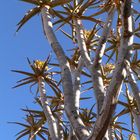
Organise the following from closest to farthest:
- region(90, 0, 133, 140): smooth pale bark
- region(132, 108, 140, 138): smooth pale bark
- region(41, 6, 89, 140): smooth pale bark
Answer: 1. region(90, 0, 133, 140): smooth pale bark
2. region(41, 6, 89, 140): smooth pale bark
3. region(132, 108, 140, 138): smooth pale bark

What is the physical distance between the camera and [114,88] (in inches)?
205

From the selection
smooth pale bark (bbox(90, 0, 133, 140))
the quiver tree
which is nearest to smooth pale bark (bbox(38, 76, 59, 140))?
the quiver tree

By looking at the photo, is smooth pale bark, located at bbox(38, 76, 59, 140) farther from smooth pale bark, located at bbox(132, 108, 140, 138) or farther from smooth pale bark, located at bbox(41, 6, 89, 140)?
smooth pale bark, located at bbox(132, 108, 140, 138)

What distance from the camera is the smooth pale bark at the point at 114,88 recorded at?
5191 mm

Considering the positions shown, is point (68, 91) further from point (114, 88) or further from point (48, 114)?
point (48, 114)

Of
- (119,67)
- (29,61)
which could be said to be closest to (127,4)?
(119,67)

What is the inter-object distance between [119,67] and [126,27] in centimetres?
69

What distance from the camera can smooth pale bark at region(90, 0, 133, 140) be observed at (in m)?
5.19

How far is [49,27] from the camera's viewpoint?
969 centimetres

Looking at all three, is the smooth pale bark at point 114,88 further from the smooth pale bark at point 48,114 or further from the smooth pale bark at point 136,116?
the smooth pale bark at point 136,116

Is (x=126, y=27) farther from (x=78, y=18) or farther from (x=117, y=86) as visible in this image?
(x=78, y=18)

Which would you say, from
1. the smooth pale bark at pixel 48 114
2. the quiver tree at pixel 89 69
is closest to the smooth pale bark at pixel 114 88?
the quiver tree at pixel 89 69

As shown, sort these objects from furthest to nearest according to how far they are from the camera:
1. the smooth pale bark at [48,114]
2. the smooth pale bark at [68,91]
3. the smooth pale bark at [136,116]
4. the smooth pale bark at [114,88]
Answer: the smooth pale bark at [136,116]
the smooth pale bark at [48,114]
the smooth pale bark at [68,91]
the smooth pale bark at [114,88]

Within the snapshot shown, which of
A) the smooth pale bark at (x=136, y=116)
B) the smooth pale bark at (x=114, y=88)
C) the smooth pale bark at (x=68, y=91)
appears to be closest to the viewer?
the smooth pale bark at (x=114, y=88)
